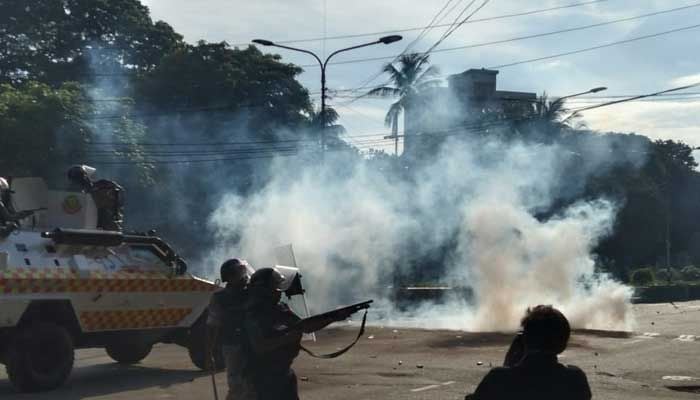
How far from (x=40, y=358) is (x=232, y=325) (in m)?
6.05

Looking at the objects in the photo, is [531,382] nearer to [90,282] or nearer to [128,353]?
[90,282]

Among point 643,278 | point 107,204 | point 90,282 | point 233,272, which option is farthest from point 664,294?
point 233,272

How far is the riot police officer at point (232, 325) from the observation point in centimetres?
517

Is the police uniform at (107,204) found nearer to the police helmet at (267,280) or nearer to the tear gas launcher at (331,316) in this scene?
the police helmet at (267,280)

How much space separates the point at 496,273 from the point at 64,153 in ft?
41.5

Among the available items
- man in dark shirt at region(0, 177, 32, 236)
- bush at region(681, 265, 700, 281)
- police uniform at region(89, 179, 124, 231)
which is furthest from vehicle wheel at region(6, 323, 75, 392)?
bush at region(681, 265, 700, 281)

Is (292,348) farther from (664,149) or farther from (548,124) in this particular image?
(664,149)

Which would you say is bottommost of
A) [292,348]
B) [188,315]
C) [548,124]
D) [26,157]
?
[188,315]

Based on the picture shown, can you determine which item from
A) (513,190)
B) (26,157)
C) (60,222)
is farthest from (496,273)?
(26,157)

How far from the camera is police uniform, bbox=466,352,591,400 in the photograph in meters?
3.58

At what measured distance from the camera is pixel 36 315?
10.6 m

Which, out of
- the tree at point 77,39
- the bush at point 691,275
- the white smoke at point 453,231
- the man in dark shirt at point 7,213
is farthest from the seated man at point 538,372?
the bush at point 691,275

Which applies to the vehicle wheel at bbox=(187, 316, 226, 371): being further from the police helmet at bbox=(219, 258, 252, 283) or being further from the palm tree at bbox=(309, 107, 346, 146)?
the palm tree at bbox=(309, 107, 346, 146)

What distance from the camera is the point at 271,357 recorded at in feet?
16.7
